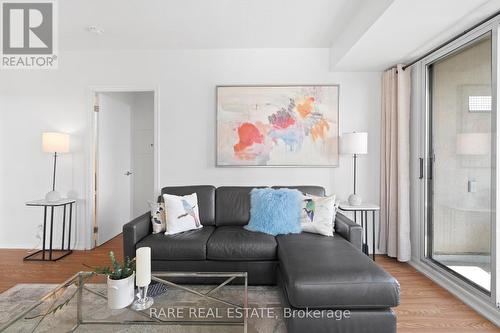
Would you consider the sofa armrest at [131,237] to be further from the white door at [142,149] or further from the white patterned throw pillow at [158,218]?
the white door at [142,149]

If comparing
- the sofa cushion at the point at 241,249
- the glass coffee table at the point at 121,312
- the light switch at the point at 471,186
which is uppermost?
the light switch at the point at 471,186

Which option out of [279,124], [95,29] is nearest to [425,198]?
[279,124]

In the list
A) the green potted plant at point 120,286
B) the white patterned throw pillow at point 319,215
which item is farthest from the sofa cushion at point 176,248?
the white patterned throw pillow at point 319,215

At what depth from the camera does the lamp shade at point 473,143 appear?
2.22 meters

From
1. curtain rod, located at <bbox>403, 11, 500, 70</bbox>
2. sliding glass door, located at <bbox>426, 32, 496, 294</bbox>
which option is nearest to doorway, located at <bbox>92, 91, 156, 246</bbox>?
curtain rod, located at <bbox>403, 11, 500, 70</bbox>

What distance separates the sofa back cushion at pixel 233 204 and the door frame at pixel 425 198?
1151 mm

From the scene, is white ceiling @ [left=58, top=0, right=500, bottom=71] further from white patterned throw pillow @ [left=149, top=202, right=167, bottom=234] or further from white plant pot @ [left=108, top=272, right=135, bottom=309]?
white plant pot @ [left=108, top=272, right=135, bottom=309]

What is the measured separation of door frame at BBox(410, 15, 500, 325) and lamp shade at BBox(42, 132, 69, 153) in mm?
4141

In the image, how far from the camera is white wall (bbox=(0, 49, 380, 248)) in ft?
11.3

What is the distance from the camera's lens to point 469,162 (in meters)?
2.41

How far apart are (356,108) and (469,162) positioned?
1398 millimetres

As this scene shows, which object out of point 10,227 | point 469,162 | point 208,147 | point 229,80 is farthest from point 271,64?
point 10,227

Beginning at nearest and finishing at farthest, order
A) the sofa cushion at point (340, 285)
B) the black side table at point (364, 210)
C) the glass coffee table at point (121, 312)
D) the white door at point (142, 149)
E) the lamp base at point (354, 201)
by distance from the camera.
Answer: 1. the glass coffee table at point (121, 312)
2. the sofa cushion at point (340, 285)
3. the black side table at point (364, 210)
4. the lamp base at point (354, 201)
5. the white door at point (142, 149)

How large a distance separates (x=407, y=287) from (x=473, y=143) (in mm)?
1431
